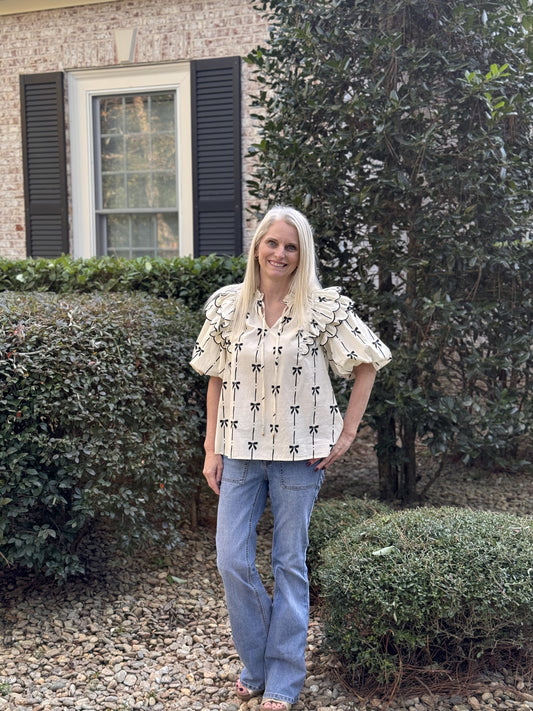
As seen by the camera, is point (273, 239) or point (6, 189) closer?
point (273, 239)

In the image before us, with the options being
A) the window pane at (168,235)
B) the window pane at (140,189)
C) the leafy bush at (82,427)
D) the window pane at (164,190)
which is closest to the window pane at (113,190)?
the window pane at (140,189)

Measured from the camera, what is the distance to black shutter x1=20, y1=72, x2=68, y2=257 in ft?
25.5

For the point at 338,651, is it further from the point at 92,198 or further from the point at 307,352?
the point at 92,198

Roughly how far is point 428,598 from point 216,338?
122 centimetres

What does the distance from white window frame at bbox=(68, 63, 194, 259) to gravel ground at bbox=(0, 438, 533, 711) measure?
14.0ft

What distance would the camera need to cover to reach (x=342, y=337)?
262 centimetres

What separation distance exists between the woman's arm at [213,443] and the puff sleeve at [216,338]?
0.06 metres

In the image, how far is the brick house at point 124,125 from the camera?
23.6ft

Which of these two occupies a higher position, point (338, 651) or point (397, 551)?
point (397, 551)

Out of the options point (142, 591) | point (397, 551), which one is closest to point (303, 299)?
point (397, 551)

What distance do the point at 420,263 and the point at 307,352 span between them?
64.8 inches

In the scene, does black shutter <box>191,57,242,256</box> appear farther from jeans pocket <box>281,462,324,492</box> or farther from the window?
jeans pocket <box>281,462,324,492</box>

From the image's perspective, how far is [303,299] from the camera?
2.60 meters

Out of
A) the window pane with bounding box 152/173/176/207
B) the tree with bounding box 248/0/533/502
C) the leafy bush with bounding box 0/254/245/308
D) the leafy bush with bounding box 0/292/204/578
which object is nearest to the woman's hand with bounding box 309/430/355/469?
the leafy bush with bounding box 0/292/204/578
